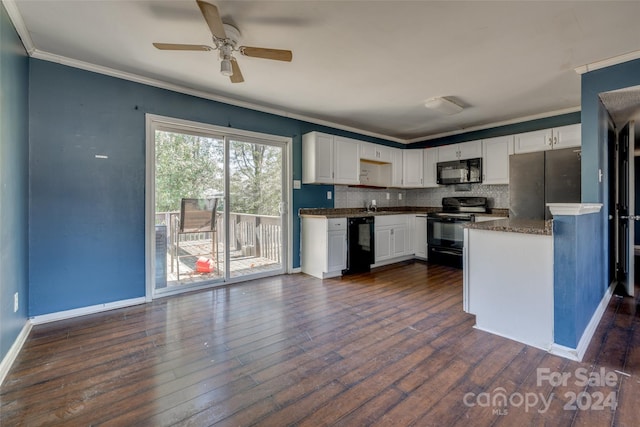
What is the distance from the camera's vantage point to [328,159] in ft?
14.3

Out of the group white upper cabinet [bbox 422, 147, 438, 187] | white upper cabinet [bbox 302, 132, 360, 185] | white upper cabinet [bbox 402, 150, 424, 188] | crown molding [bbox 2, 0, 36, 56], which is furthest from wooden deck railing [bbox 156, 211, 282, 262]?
white upper cabinet [bbox 422, 147, 438, 187]

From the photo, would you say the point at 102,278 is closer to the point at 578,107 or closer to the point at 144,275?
the point at 144,275

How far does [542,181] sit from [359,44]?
2.68 metres

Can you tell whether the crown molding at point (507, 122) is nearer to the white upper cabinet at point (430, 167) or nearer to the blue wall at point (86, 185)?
the white upper cabinet at point (430, 167)

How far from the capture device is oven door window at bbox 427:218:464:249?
15.0 feet

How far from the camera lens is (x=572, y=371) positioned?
6.00ft

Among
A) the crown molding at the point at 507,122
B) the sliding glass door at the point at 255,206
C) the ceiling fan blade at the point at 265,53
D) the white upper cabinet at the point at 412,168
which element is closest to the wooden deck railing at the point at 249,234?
the sliding glass door at the point at 255,206

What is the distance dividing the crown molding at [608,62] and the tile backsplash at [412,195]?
7.47ft

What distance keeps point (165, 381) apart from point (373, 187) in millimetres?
4431

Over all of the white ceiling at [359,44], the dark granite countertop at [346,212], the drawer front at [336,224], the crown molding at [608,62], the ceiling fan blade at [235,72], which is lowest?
the drawer front at [336,224]

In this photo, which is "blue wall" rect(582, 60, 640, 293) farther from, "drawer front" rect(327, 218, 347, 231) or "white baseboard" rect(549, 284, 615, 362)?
"drawer front" rect(327, 218, 347, 231)

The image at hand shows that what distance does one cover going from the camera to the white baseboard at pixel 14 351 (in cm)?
177

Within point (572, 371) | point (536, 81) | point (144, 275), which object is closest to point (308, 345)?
point (572, 371)

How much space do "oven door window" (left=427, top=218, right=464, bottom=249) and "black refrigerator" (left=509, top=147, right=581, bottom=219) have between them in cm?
99
